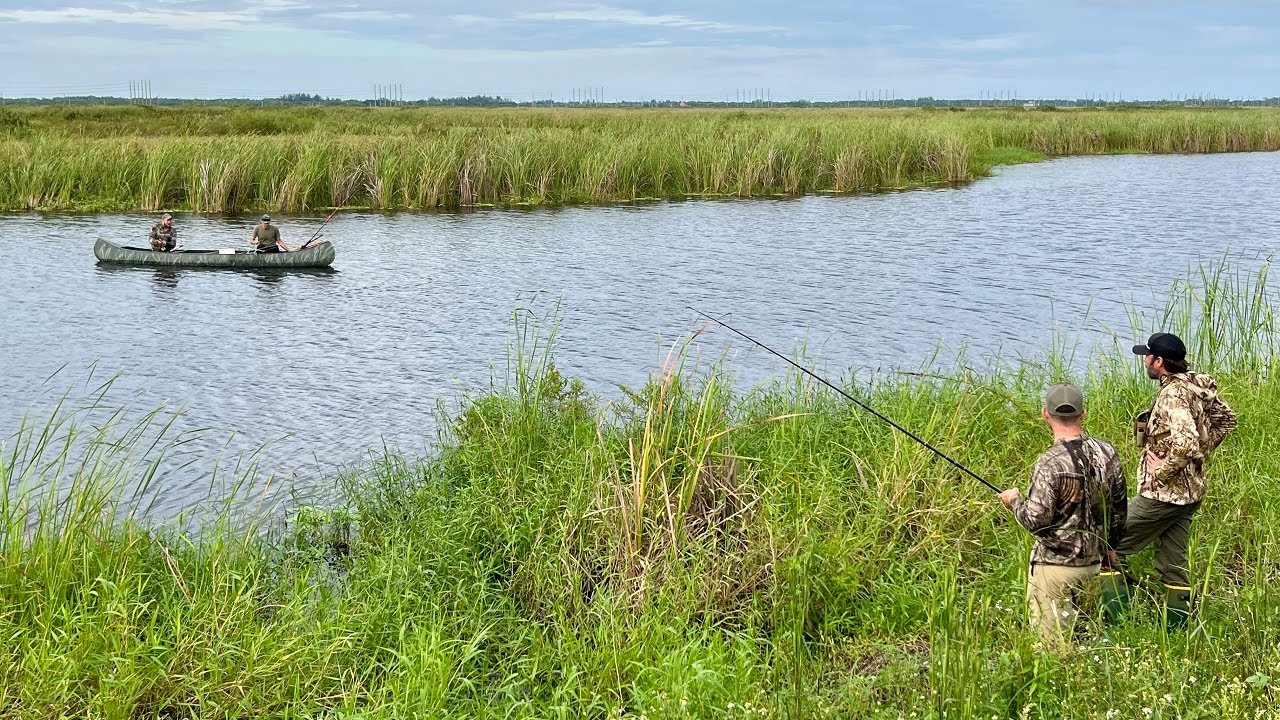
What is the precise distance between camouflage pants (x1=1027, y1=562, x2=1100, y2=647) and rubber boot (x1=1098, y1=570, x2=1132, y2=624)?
0.12 meters

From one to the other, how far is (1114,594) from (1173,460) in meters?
0.84

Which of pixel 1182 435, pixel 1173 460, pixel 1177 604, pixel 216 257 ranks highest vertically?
pixel 216 257

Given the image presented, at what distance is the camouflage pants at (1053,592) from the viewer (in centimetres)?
575

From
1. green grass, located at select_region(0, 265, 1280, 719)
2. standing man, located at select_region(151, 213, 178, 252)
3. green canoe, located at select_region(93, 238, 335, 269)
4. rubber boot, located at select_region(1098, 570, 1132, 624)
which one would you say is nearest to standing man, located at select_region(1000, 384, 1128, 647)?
rubber boot, located at select_region(1098, 570, 1132, 624)

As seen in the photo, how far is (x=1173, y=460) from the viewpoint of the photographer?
6289 mm

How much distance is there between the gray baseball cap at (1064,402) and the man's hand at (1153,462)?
0.85 metres

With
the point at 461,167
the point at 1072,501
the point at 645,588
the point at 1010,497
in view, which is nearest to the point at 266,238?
the point at 461,167

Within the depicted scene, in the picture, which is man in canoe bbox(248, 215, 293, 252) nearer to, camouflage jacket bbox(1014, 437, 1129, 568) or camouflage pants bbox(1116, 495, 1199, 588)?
camouflage pants bbox(1116, 495, 1199, 588)

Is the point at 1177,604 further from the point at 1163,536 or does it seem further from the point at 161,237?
the point at 161,237

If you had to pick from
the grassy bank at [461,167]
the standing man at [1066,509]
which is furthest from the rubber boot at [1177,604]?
the grassy bank at [461,167]

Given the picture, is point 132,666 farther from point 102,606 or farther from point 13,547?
point 13,547

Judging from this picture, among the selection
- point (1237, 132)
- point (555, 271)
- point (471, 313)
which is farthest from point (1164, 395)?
point (1237, 132)

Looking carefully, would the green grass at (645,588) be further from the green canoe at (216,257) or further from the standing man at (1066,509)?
the green canoe at (216,257)

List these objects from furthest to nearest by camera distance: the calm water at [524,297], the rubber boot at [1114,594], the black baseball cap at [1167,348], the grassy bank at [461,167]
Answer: the grassy bank at [461,167], the calm water at [524,297], the black baseball cap at [1167,348], the rubber boot at [1114,594]
